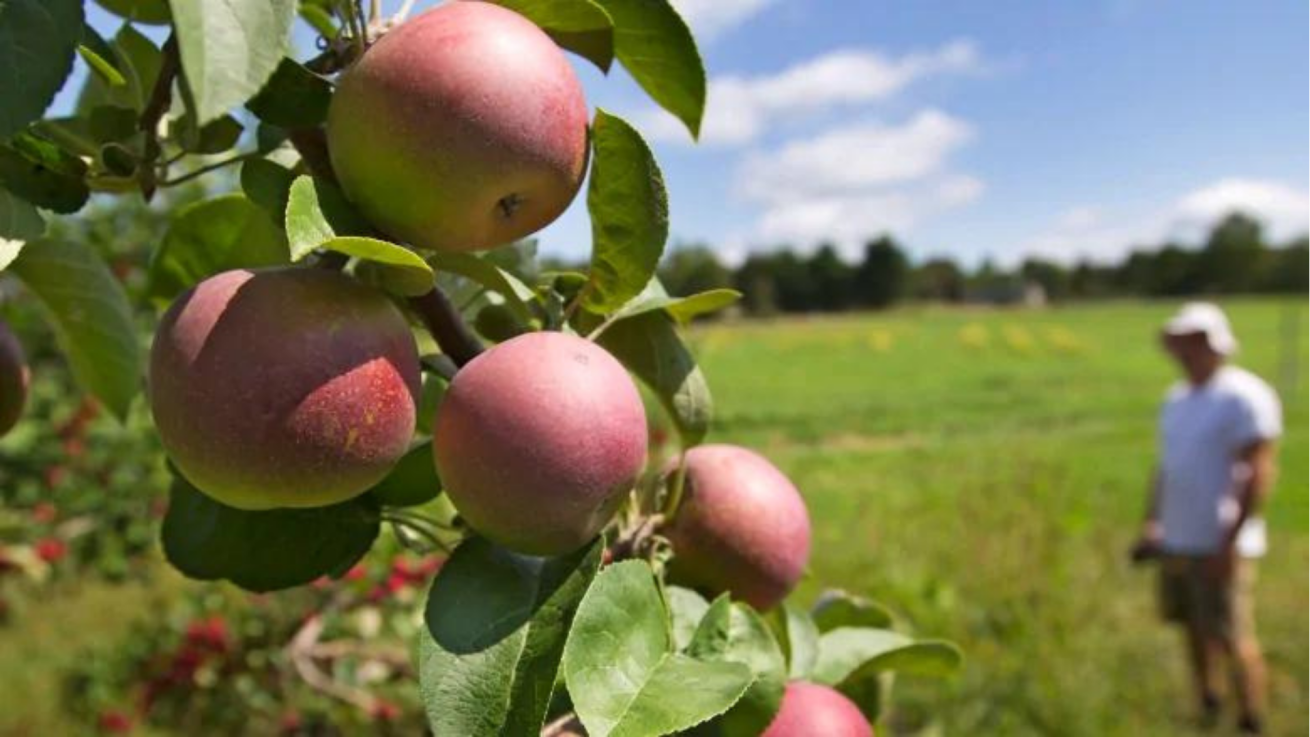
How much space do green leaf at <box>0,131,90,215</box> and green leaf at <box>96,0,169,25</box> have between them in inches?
4.8

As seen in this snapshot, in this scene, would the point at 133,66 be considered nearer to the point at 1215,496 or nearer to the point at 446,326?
the point at 446,326

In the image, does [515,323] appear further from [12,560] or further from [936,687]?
[936,687]

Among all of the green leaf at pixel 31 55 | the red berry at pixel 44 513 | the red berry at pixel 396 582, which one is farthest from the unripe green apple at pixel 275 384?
the red berry at pixel 44 513

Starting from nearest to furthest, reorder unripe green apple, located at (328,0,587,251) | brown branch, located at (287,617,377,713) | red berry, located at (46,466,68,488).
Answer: unripe green apple, located at (328,0,587,251) → brown branch, located at (287,617,377,713) → red berry, located at (46,466,68,488)

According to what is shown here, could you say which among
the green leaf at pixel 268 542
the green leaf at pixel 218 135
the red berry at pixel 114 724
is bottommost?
the red berry at pixel 114 724

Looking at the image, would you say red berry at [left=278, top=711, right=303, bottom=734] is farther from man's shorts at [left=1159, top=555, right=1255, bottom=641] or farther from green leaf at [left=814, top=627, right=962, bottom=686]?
man's shorts at [left=1159, top=555, right=1255, bottom=641]

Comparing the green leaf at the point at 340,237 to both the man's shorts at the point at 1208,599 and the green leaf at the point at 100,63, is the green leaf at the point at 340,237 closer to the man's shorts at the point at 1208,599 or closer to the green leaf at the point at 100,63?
the green leaf at the point at 100,63

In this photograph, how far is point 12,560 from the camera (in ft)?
12.1

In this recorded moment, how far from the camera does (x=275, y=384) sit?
0.50m

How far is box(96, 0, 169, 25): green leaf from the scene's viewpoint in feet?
2.27

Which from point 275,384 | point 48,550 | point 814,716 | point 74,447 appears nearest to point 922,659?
point 814,716

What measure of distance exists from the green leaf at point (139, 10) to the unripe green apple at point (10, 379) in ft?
0.74

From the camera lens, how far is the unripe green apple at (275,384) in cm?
50

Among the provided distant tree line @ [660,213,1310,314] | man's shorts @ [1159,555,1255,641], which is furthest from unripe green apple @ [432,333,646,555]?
distant tree line @ [660,213,1310,314]
